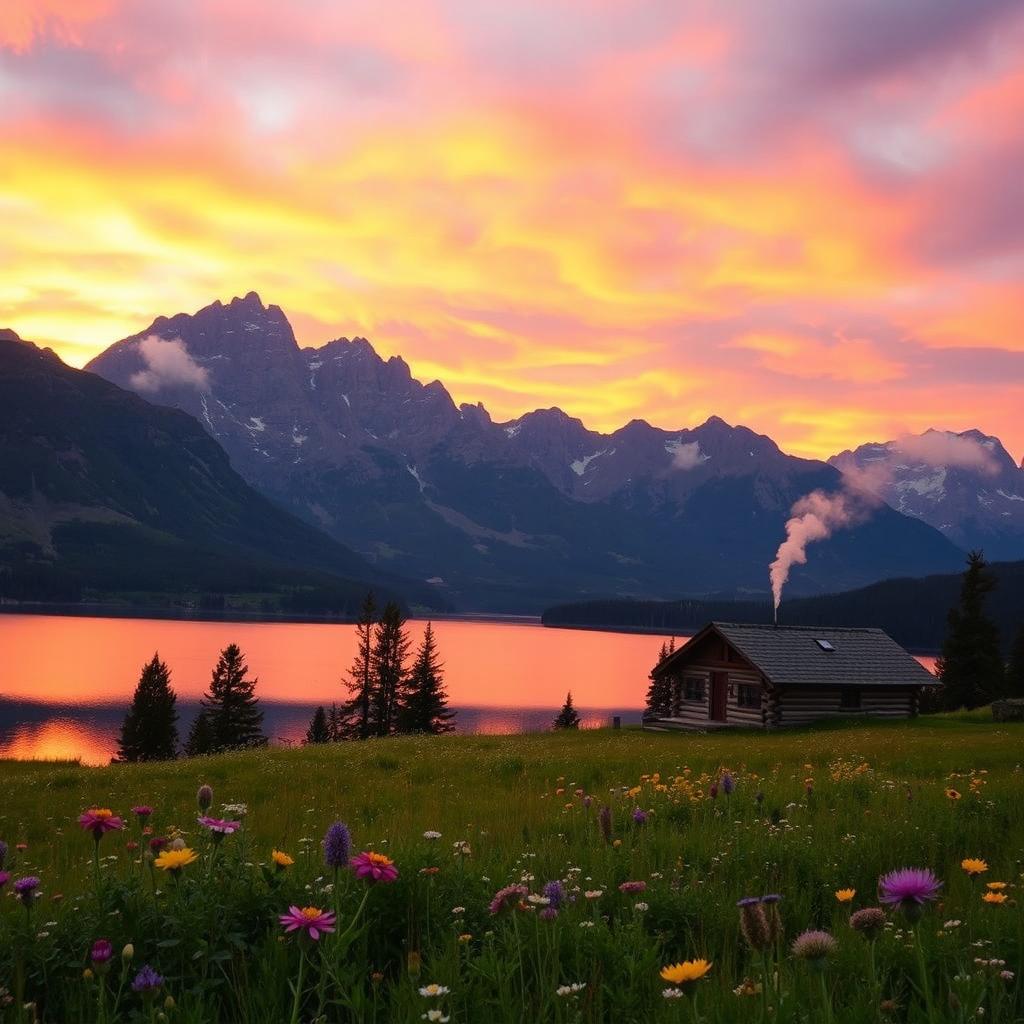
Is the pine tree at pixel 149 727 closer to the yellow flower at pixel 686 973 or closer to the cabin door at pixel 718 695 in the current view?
the cabin door at pixel 718 695

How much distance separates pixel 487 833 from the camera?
1030 centimetres

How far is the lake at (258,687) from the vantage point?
272ft

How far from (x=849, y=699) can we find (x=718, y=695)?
22.6 feet

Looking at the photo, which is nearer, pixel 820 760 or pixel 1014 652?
pixel 820 760

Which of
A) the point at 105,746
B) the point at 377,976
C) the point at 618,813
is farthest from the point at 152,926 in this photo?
the point at 105,746

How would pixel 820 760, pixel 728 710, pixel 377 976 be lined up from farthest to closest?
1. pixel 728 710
2. pixel 820 760
3. pixel 377 976

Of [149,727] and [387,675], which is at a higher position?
[387,675]

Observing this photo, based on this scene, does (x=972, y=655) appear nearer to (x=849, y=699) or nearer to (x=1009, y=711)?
(x=849, y=699)

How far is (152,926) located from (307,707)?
3981 inches

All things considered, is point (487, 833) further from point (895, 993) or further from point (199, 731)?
point (199, 731)

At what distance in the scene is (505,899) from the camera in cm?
490

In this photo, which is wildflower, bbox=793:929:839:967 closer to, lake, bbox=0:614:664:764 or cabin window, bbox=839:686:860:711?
cabin window, bbox=839:686:860:711

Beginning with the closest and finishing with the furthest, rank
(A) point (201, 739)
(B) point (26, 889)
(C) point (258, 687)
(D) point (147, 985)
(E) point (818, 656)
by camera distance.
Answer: (D) point (147, 985) < (B) point (26, 889) < (E) point (818, 656) < (A) point (201, 739) < (C) point (258, 687)

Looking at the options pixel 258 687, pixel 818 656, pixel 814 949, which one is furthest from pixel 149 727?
pixel 814 949
